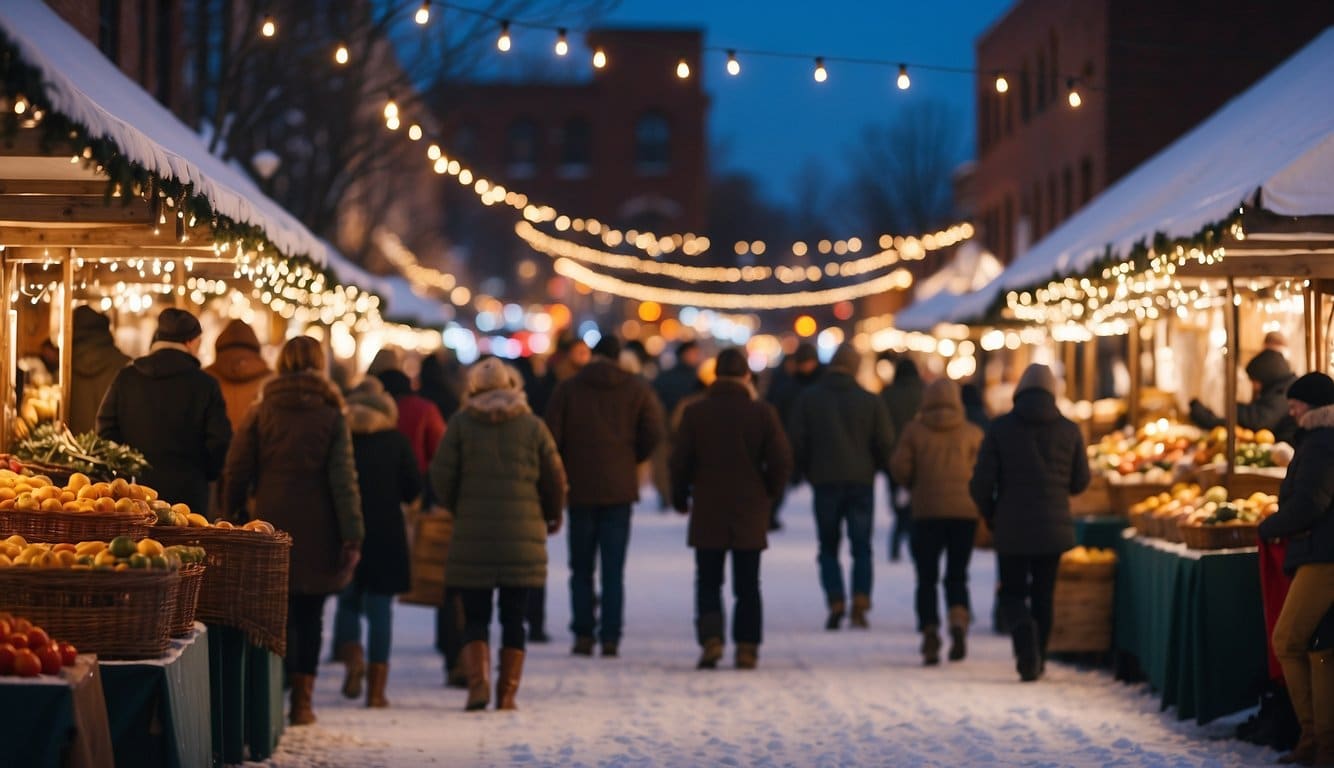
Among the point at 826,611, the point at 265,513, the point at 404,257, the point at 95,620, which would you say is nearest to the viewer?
the point at 95,620

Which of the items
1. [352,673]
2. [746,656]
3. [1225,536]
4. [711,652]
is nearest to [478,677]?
[352,673]

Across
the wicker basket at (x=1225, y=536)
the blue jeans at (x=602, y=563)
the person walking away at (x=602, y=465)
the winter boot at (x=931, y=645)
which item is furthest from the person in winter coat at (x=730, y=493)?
the wicker basket at (x=1225, y=536)

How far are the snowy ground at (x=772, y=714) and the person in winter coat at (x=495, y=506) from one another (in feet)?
1.29

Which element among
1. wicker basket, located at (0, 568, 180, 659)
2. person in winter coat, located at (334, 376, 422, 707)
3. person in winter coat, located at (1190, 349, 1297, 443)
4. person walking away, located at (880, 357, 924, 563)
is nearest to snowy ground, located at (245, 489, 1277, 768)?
person in winter coat, located at (334, 376, 422, 707)

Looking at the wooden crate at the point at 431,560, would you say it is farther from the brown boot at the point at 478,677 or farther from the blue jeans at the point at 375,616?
the brown boot at the point at 478,677

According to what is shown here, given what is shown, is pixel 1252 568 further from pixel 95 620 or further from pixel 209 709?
pixel 95 620

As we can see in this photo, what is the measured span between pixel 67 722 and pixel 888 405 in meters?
13.8

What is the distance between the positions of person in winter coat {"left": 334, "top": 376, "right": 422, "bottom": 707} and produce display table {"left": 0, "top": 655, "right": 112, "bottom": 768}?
5.20 meters

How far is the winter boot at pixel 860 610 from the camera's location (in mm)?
16453

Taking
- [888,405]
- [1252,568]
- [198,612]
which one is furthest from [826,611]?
[198,612]

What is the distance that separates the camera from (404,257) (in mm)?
43781

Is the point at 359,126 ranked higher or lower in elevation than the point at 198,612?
higher

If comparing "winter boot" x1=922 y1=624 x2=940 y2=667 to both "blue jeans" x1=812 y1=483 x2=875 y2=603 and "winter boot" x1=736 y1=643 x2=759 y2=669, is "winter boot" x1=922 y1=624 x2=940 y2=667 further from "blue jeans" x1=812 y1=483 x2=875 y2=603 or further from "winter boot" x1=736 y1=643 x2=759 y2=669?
"blue jeans" x1=812 y1=483 x2=875 y2=603

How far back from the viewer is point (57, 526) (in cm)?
866
